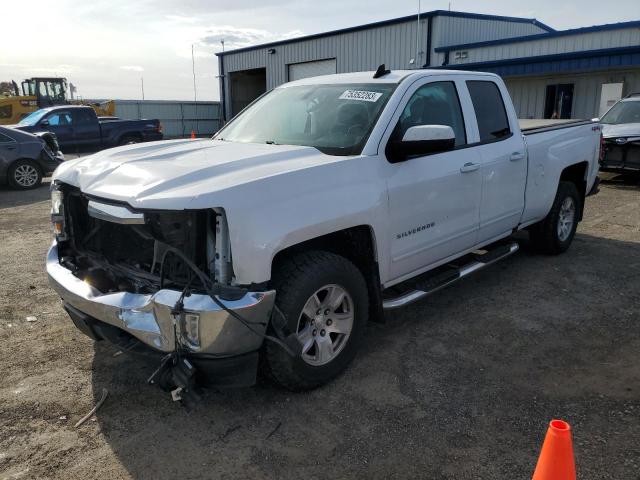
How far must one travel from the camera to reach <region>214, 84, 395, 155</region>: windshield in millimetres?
3779

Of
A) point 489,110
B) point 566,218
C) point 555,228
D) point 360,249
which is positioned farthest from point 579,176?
point 360,249

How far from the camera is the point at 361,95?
159 inches

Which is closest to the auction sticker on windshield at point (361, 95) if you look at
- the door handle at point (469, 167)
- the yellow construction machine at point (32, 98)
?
the door handle at point (469, 167)

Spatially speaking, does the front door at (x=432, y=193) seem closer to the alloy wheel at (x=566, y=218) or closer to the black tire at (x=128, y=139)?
the alloy wheel at (x=566, y=218)

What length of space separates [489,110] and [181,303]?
341 centimetres

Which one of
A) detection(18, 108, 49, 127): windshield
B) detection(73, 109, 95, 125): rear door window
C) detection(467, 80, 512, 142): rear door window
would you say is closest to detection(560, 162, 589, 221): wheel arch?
detection(467, 80, 512, 142): rear door window

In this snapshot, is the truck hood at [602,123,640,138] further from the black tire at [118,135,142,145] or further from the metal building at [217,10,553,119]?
the black tire at [118,135,142,145]

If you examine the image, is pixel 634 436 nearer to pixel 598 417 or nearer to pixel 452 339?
pixel 598 417

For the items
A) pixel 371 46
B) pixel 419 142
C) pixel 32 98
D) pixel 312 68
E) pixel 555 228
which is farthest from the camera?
pixel 312 68

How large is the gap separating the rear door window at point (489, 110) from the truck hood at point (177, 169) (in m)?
1.82

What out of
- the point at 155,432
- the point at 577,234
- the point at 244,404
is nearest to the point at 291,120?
the point at 244,404

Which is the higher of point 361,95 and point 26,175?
point 361,95

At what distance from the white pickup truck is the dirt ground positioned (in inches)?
12.7

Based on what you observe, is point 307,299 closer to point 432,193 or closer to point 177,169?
point 177,169
